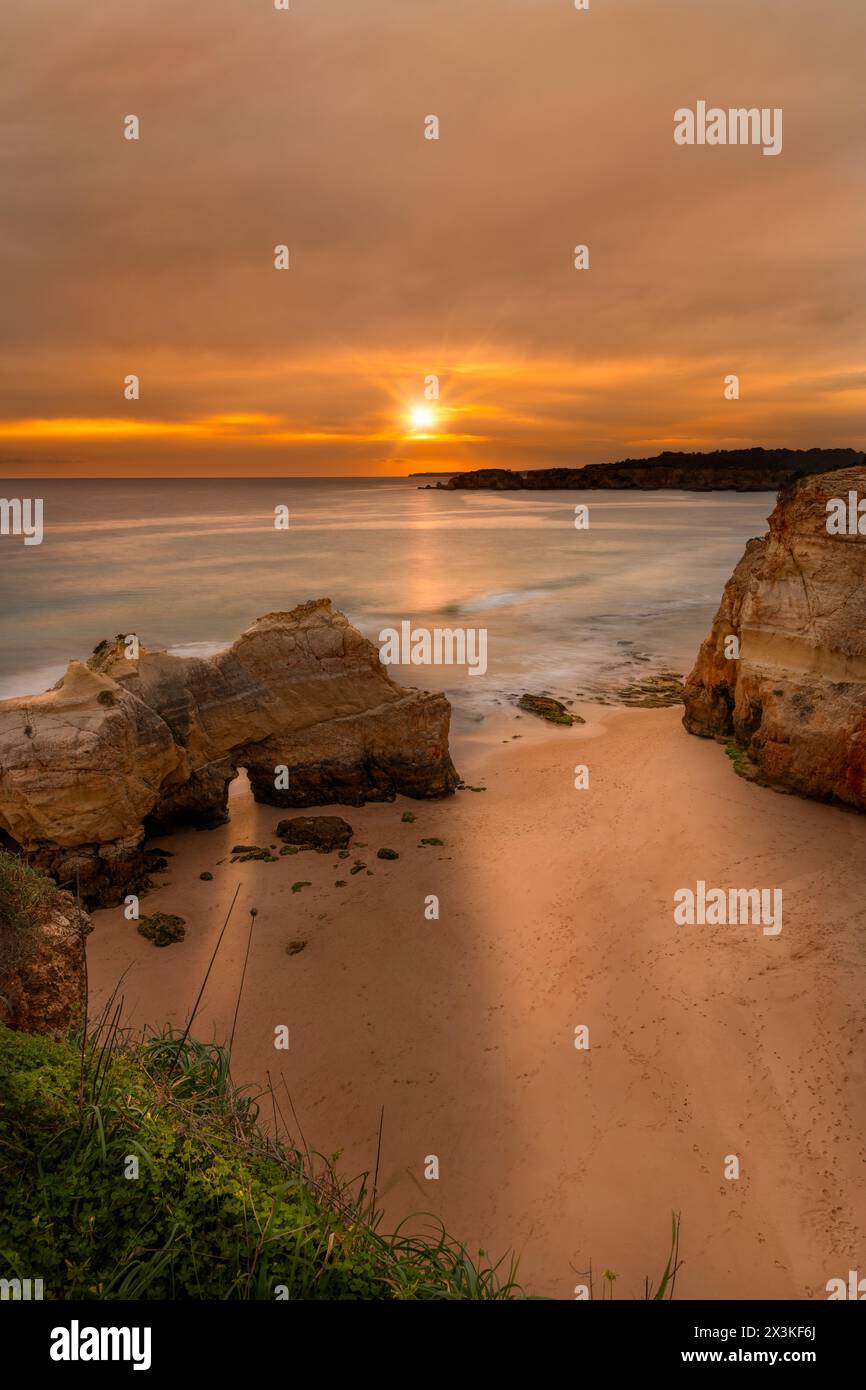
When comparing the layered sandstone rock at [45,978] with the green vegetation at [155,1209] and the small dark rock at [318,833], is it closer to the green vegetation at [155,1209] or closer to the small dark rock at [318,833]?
the green vegetation at [155,1209]

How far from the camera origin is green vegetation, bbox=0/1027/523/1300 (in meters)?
3.40

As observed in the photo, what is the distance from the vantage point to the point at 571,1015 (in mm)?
8016

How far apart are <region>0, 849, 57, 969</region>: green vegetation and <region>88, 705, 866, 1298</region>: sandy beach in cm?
168

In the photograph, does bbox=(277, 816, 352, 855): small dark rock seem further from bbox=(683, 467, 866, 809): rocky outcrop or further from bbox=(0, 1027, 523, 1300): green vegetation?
bbox=(0, 1027, 523, 1300): green vegetation

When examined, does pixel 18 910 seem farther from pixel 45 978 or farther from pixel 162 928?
pixel 162 928

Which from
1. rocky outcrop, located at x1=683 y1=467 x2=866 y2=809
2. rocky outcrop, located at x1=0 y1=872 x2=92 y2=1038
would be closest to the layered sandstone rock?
rocky outcrop, located at x1=0 y1=872 x2=92 y2=1038

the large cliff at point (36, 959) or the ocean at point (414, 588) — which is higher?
the ocean at point (414, 588)

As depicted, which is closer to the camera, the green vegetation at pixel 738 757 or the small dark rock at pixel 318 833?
the small dark rock at pixel 318 833

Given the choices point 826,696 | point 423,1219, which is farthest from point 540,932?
point 826,696

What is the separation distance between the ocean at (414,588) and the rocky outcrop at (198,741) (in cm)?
640

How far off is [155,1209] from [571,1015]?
5.27 m

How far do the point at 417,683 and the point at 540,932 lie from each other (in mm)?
14897

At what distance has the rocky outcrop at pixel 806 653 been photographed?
455 inches

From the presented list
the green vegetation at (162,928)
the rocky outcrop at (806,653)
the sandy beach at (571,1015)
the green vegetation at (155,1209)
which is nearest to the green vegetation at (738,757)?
the rocky outcrop at (806,653)
